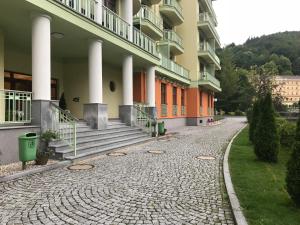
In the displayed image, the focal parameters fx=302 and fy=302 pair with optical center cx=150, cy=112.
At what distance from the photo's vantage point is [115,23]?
16500 millimetres

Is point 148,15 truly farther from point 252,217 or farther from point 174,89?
point 252,217

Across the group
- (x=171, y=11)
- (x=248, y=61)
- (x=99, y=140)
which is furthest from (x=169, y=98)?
(x=248, y=61)

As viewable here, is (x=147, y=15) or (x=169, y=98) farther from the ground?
(x=147, y=15)

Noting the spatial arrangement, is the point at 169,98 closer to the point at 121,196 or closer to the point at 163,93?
the point at 163,93

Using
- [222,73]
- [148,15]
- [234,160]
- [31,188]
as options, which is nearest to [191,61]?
[148,15]

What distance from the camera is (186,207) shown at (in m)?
5.82

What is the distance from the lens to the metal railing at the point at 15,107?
32.1ft

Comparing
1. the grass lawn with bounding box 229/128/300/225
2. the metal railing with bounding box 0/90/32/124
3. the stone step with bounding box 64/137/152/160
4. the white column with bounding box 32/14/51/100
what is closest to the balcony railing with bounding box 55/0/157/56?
the white column with bounding box 32/14/51/100

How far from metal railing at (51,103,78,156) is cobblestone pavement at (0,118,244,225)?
155 centimetres

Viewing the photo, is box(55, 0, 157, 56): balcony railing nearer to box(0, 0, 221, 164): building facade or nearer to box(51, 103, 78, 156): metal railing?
box(0, 0, 221, 164): building facade

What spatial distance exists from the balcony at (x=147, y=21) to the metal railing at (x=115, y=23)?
5.12 metres

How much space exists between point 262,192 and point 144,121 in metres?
12.6

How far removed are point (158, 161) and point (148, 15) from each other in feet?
53.3

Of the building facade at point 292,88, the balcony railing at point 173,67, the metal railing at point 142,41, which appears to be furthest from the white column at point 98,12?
the building facade at point 292,88
